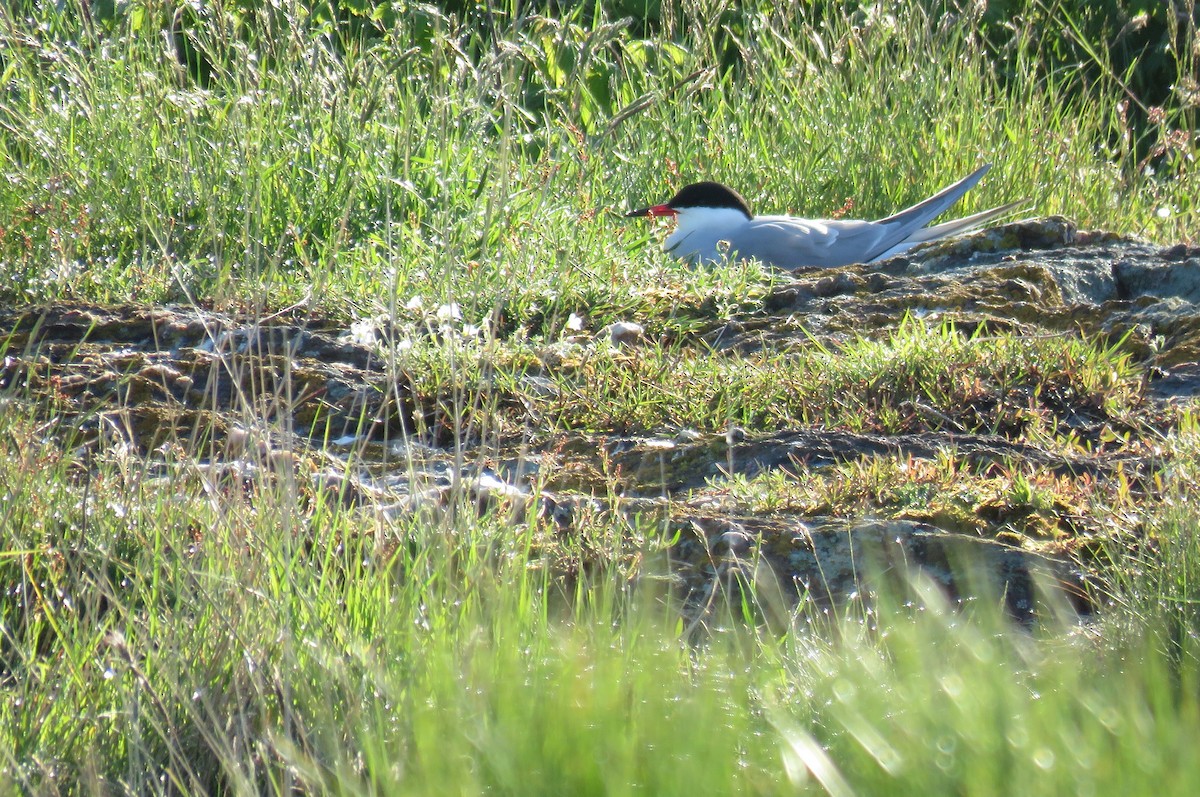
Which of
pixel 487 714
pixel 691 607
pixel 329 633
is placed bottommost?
pixel 691 607

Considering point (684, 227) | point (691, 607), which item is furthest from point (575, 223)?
point (691, 607)

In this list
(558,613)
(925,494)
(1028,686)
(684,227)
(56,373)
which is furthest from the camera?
(684,227)

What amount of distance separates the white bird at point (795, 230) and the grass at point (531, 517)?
40 centimetres

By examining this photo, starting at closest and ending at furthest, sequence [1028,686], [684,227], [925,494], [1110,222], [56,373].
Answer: [1028,686] → [925,494] → [56,373] → [684,227] → [1110,222]

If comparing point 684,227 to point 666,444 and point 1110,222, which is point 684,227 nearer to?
point 1110,222

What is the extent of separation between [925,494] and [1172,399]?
889 millimetres

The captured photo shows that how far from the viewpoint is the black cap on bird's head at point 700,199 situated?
555 cm

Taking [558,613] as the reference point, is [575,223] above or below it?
above

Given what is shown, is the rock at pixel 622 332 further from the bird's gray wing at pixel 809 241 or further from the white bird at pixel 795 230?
the bird's gray wing at pixel 809 241

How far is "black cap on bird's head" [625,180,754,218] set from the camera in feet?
18.2

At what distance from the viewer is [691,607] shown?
2.39 meters

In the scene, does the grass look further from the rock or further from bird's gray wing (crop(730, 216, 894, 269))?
bird's gray wing (crop(730, 216, 894, 269))

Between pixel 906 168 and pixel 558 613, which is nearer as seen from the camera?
pixel 558 613

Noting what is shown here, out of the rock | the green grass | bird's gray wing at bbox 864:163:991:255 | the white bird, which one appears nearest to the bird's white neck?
the white bird
